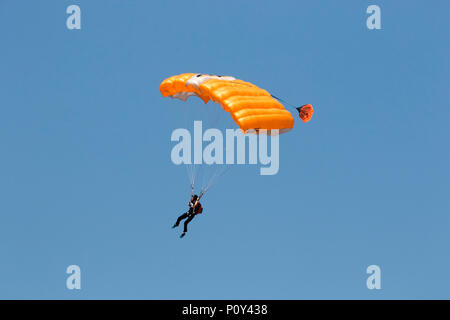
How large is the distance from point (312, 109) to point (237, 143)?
3387 mm

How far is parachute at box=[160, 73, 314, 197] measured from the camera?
28547 millimetres

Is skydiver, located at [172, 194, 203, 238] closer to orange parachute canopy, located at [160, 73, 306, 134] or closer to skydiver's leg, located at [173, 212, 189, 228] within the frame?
skydiver's leg, located at [173, 212, 189, 228]

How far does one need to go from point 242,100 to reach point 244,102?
154mm

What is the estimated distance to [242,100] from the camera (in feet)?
95.6

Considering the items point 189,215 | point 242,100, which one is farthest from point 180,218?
point 242,100

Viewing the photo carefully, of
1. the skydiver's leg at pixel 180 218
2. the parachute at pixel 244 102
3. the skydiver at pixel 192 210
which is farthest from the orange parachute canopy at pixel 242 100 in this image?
the skydiver's leg at pixel 180 218

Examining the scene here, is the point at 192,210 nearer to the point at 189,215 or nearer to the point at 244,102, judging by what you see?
the point at 189,215

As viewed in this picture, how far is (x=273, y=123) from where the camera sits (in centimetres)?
2883

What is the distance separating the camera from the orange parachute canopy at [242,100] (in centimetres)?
2853

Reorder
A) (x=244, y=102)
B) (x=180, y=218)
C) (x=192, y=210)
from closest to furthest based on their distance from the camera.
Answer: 1. (x=244, y=102)
2. (x=192, y=210)
3. (x=180, y=218)
